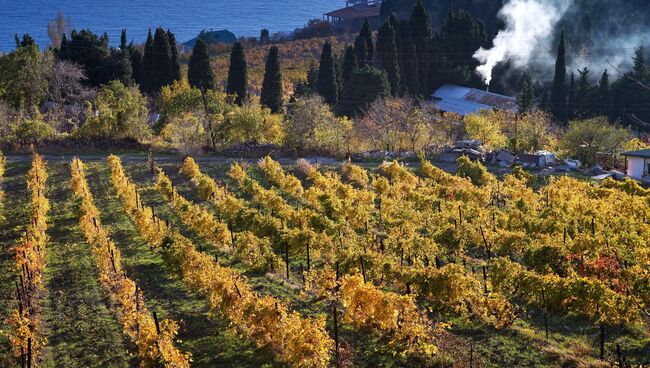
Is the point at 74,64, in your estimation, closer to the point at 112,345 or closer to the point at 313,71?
the point at 313,71

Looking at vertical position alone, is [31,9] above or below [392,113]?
above

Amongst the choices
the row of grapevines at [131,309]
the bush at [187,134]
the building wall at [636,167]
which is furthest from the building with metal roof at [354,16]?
the row of grapevines at [131,309]

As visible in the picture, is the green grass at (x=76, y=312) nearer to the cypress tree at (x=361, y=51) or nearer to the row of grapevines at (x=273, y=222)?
the row of grapevines at (x=273, y=222)

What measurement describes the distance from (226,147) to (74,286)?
24374 mm

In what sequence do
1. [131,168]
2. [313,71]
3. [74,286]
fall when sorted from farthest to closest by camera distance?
1. [313,71]
2. [131,168]
3. [74,286]

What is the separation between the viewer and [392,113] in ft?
162

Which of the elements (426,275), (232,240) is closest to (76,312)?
(232,240)

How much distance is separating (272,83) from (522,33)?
40460 millimetres

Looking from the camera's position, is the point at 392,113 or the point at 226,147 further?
the point at 392,113

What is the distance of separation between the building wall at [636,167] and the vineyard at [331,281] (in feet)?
25.6

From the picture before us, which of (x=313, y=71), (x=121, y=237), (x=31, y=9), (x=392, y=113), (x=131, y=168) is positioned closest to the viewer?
(x=121, y=237)

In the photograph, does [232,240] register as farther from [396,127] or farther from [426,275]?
[396,127]

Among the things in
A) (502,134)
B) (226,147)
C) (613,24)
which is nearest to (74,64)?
(226,147)

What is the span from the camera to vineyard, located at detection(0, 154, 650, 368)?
1573 cm
